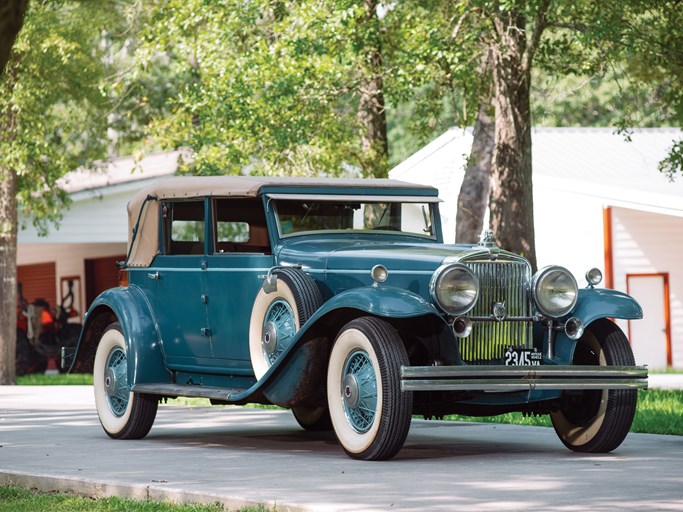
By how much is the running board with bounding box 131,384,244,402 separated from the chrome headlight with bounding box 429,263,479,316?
1.97 metres

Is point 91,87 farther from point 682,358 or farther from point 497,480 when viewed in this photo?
point 497,480

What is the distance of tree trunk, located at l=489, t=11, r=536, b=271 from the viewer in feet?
59.0

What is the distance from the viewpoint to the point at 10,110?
917 inches

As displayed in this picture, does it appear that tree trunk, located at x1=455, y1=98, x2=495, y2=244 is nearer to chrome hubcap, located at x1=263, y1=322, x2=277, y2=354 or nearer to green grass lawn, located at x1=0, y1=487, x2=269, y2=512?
chrome hubcap, located at x1=263, y1=322, x2=277, y2=354

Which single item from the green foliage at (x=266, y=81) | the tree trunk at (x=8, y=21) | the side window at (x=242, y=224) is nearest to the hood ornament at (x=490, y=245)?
the side window at (x=242, y=224)

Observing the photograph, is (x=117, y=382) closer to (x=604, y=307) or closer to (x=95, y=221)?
(x=604, y=307)

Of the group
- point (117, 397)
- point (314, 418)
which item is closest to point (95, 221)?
point (314, 418)

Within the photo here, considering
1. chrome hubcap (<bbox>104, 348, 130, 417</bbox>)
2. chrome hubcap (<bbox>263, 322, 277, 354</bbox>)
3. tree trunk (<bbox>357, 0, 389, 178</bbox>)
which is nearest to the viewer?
chrome hubcap (<bbox>263, 322, 277, 354</bbox>)

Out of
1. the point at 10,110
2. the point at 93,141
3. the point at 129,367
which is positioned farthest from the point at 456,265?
the point at 93,141

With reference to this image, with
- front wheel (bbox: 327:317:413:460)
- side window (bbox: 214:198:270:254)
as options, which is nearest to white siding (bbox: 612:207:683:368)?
side window (bbox: 214:198:270:254)

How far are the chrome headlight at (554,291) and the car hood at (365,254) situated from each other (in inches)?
19.6

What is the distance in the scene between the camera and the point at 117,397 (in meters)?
12.1

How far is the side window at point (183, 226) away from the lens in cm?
1182

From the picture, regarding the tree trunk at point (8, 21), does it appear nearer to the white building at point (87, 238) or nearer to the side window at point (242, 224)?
the side window at point (242, 224)
